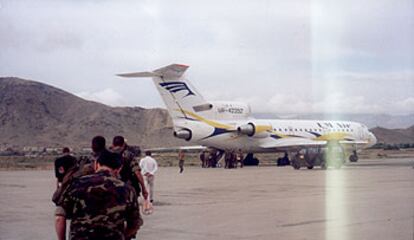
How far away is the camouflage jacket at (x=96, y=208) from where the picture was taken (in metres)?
5.50

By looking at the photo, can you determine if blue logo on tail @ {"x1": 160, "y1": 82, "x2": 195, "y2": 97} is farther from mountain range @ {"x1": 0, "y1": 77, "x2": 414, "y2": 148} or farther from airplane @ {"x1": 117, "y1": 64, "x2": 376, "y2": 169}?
mountain range @ {"x1": 0, "y1": 77, "x2": 414, "y2": 148}

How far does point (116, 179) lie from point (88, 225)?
460mm

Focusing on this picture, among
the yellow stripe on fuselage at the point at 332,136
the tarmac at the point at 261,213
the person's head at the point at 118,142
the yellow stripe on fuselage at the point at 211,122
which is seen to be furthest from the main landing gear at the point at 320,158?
the person's head at the point at 118,142

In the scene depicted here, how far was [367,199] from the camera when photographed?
17.0m

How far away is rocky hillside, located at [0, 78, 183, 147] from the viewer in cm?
13562

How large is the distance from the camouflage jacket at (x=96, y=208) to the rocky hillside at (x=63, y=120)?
127 m

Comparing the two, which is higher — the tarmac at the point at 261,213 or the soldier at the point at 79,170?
the soldier at the point at 79,170

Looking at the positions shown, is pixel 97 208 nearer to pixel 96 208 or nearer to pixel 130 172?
pixel 96 208

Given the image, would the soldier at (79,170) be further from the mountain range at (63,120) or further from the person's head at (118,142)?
the mountain range at (63,120)

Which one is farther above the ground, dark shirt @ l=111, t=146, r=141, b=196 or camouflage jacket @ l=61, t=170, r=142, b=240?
dark shirt @ l=111, t=146, r=141, b=196

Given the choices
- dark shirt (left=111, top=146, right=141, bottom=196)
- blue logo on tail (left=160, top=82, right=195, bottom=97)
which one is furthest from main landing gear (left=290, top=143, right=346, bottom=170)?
dark shirt (left=111, top=146, right=141, bottom=196)

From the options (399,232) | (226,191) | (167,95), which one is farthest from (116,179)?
(167,95)

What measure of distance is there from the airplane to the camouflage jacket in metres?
33.3

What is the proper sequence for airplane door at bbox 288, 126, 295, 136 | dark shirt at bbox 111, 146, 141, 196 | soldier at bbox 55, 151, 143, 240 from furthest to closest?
airplane door at bbox 288, 126, 295, 136, dark shirt at bbox 111, 146, 141, 196, soldier at bbox 55, 151, 143, 240
